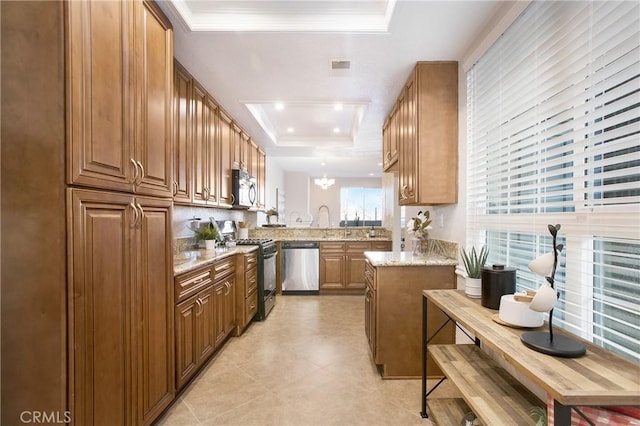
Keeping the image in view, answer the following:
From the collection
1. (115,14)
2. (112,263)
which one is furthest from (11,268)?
(115,14)

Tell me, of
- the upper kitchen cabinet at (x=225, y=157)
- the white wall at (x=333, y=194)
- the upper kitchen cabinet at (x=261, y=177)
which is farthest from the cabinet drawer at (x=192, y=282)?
the white wall at (x=333, y=194)

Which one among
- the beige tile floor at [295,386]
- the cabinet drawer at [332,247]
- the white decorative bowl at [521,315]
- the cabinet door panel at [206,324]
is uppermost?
the white decorative bowl at [521,315]

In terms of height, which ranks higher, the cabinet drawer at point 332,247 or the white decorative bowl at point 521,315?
the white decorative bowl at point 521,315

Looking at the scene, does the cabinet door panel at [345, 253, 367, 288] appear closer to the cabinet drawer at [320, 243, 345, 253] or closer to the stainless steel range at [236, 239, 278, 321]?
the cabinet drawer at [320, 243, 345, 253]

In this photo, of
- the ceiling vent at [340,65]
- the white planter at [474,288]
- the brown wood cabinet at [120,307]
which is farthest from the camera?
the ceiling vent at [340,65]

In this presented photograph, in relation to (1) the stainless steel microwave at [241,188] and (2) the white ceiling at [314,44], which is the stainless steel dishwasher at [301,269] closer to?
(1) the stainless steel microwave at [241,188]

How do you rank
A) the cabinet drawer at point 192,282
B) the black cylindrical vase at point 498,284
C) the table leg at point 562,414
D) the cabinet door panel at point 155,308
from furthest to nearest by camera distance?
the cabinet drawer at point 192,282 → the cabinet door panel at point 155,308 → the black cylindrical vase at point 498,284 → the table leg at point 562,414

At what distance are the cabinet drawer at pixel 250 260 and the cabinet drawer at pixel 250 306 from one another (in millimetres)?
337

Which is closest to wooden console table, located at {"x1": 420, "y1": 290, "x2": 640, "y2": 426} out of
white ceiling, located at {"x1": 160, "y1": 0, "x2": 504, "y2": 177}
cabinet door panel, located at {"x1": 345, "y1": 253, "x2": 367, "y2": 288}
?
white ceiling, located at {"x1": 160, "y1": 0, "x2": 504, "y2": 177}

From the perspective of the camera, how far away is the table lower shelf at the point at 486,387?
3.81ft

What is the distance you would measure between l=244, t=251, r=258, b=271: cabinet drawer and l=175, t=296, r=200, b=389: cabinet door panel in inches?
38.4

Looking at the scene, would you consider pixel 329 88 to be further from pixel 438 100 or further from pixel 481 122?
pixel 481 122

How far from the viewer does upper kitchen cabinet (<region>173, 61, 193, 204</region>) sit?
2.27 meters

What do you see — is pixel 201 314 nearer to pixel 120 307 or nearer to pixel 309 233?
pixel 120 307
